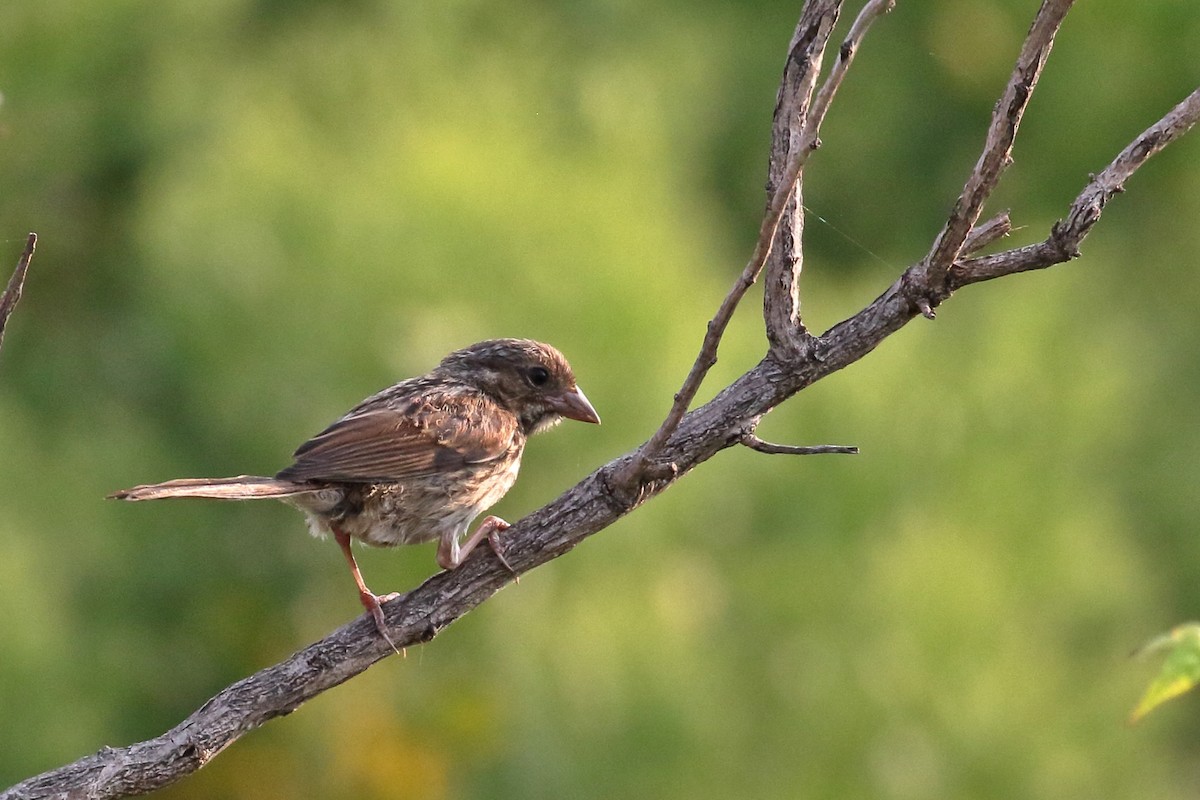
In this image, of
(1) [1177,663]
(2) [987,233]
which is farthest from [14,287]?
(1) [1177,663]

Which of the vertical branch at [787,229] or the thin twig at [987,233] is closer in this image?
the thin twig at [987,233]

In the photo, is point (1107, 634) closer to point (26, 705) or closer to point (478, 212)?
point (478, 212)

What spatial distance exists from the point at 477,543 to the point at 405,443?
39.8 inches

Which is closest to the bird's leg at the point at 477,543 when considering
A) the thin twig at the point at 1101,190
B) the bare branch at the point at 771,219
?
the bare branch at the point at 771,219

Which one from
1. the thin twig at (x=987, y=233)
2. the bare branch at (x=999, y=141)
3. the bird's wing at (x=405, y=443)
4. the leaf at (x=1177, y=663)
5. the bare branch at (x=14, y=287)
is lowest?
the leaf at (x=1177, y=663)

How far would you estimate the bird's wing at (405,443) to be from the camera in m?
4.30

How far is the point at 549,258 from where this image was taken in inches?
358

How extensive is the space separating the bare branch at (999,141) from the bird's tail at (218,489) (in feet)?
5.78

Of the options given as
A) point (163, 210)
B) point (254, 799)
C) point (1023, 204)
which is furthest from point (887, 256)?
point (254, 799)

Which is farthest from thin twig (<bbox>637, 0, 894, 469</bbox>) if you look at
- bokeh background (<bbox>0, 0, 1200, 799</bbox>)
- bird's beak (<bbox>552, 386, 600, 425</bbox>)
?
bokeh background (<bbox>0, 0, 1200, 799</bbox>)

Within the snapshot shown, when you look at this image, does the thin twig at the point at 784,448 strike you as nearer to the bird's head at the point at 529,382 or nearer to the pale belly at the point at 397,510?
the pale belly at the point at 397,510

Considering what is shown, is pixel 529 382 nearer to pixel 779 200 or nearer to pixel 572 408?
pixel 572 408

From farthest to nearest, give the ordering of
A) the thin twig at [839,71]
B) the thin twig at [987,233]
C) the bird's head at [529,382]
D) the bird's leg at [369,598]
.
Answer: the bird's head at [529,382] < the bird's leg at [369,598] < the thin twig at [987,233] < the thin twig at [839,71]

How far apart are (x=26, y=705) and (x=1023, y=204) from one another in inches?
354
